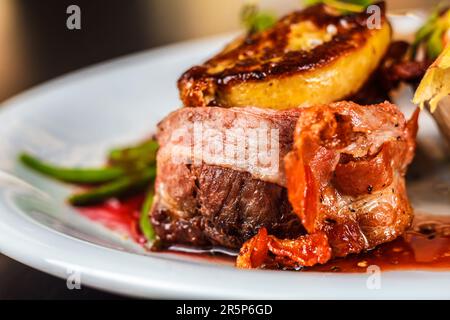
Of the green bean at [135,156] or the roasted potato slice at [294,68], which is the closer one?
the roasted potato slice at [294,68]

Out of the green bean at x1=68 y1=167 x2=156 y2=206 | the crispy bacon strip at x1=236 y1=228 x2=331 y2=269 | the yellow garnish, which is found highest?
the yellow garnish

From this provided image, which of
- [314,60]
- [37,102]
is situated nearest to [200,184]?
[314,60]

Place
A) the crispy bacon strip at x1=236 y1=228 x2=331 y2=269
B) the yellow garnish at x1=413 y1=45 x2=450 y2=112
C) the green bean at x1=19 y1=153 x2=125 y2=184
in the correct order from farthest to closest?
the green bean at x1=19 y1=153 x2=125 y2=184
the yellow garnish at x1=413 y1=45 x2=450 y2=112
the crispy bacon strip at x1=236 y1=228 x2=331 y2=269

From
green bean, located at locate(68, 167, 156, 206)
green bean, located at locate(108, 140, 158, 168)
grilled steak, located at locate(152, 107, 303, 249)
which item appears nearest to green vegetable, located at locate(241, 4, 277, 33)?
green bean, located at locate(108, 140, 158, 168)

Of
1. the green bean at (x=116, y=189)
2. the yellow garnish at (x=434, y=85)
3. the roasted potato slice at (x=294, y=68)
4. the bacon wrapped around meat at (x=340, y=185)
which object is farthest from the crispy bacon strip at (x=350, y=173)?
the green bean at (x=116, y=189)

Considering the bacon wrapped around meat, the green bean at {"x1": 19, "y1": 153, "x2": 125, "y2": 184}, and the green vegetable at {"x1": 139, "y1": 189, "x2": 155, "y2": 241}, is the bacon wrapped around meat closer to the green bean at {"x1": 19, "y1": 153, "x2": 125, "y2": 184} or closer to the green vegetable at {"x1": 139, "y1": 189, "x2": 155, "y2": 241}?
the green vegetable at {"x1": 139, "y1": 189, "x2": 155, "y2": 241}

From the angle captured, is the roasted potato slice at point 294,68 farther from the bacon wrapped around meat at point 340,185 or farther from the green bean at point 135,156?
the green bean at point 135,156
